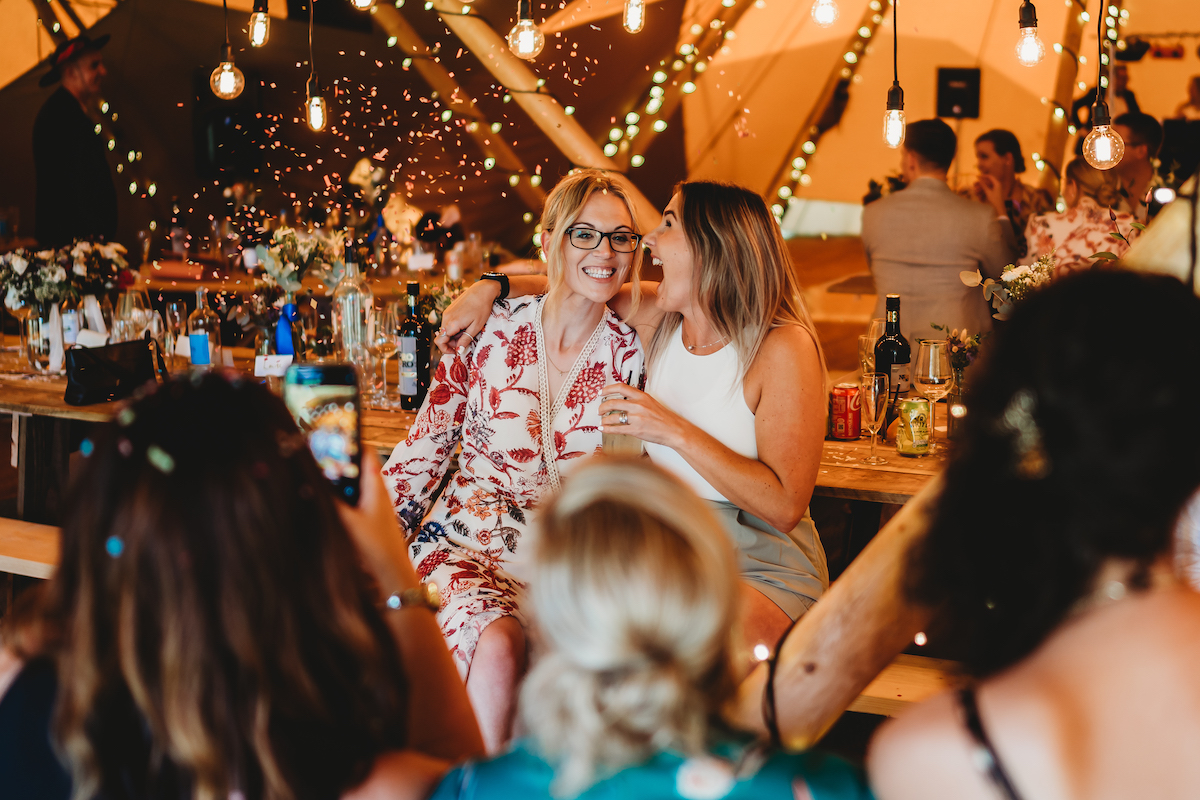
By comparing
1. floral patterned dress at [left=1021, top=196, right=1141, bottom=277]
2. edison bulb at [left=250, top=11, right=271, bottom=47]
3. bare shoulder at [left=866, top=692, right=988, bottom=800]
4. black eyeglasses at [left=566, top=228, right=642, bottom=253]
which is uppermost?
edison bulb at [left=250, top=11, right=271, bottom=47]

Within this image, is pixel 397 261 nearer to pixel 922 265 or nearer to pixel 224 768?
pixel 922 265

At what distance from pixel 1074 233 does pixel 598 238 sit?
7.79ft

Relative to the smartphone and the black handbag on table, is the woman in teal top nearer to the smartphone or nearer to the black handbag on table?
the smartphone

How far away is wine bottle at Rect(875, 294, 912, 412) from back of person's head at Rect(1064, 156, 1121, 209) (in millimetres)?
2226

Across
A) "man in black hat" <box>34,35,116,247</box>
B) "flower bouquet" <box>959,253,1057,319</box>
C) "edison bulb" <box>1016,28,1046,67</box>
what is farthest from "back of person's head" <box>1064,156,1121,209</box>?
"man in black hat" <box>34,35,116,247</box>

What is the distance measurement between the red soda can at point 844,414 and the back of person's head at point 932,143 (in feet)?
5.76

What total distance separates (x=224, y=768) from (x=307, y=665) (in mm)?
104

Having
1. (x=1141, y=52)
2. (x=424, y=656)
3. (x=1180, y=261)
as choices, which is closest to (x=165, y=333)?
(x=424, y=656)

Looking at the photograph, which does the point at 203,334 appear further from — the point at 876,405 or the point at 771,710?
the point at 771,710

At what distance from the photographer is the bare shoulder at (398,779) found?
0.86m

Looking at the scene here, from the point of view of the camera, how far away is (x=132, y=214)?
6.25 metres

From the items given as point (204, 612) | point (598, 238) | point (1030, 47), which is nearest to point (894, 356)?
point (598, 238)

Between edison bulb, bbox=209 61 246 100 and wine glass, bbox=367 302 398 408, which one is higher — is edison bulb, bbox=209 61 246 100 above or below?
above

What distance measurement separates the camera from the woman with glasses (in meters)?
2.09
